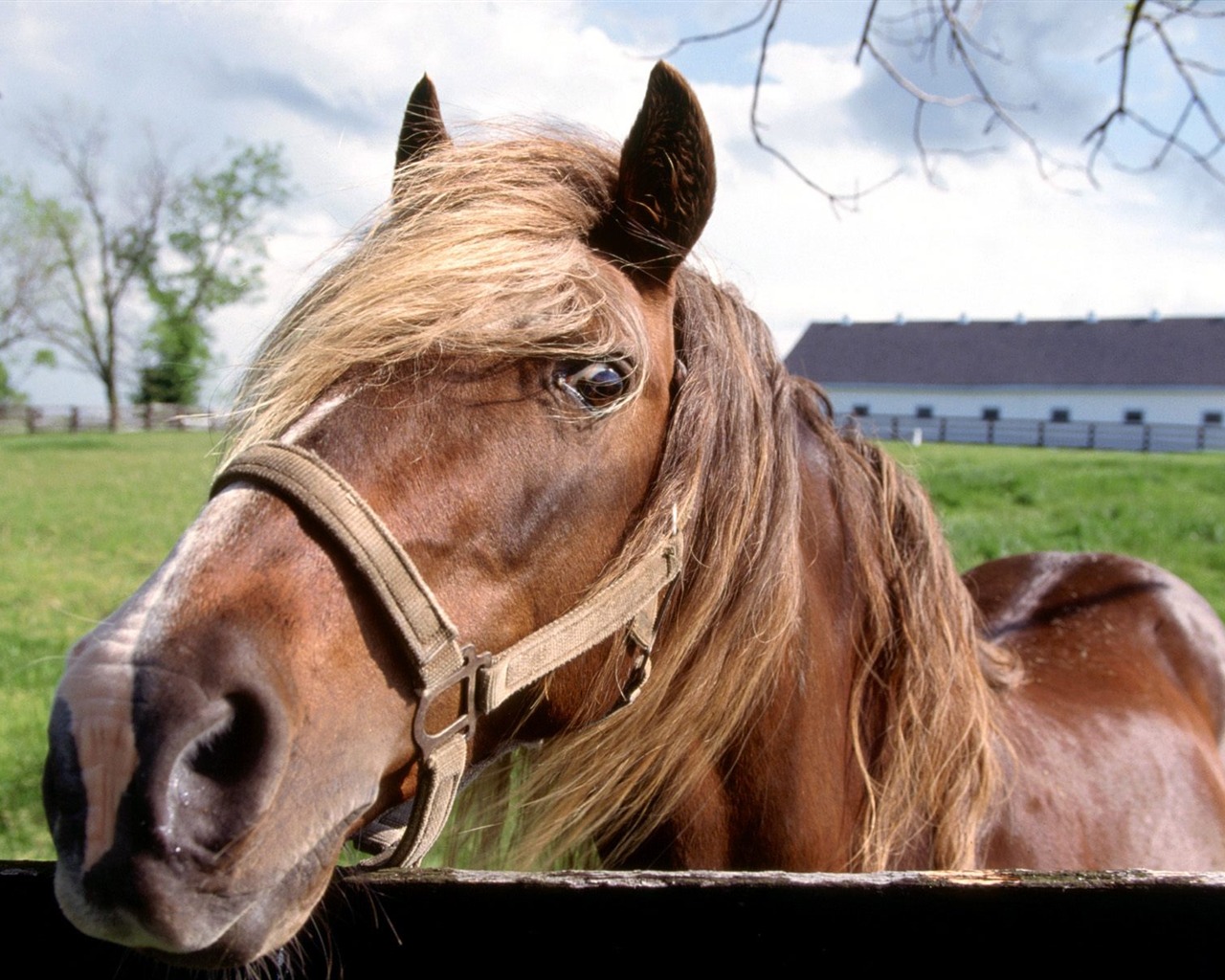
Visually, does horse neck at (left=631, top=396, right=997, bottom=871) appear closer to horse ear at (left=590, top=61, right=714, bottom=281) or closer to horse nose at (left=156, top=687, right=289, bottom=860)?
horse ear at (left=590, top=61, right=714, bottom=281)

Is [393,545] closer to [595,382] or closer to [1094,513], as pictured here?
[595,382]

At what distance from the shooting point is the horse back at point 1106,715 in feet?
7.57

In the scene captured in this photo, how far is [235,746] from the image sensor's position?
1.09 m

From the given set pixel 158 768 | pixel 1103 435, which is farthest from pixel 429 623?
pixel 1103 435

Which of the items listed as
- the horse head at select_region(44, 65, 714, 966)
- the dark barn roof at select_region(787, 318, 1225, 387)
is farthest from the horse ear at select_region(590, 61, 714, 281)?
the dark barn roof at select_region(787, 318, 1225, 387)

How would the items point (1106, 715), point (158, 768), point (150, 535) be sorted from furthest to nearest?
point (150, 535) → point (1106, 715) → point (158, 768)

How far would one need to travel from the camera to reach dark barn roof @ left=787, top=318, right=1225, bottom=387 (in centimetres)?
5088

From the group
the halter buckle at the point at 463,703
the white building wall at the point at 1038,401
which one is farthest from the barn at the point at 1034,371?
the halter buckle at the point at 463,703

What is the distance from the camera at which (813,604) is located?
1928 mm

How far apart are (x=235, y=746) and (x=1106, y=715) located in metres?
2.50

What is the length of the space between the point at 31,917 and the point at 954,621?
1837 mm

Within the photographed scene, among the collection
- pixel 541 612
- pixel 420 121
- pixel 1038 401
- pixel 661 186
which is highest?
pixel 420 121

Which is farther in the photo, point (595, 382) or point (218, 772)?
point (595, 382)

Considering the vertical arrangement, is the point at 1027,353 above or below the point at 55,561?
above
